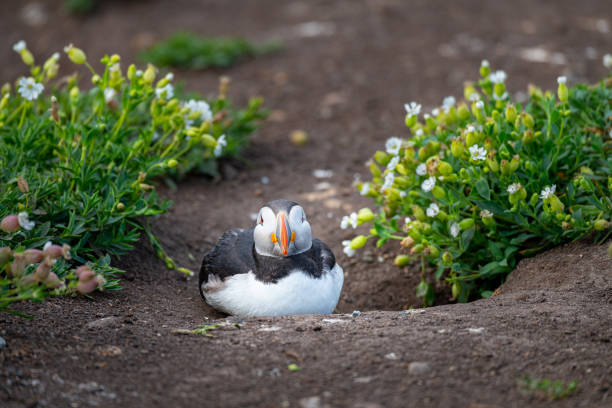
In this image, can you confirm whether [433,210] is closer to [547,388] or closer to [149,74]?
[547,388]

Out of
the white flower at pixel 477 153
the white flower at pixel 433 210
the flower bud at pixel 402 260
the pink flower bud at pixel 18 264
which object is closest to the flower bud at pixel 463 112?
the white flower at pixel 477 153

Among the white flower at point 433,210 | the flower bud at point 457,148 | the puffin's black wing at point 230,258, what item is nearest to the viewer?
the flower bud at point 457,148

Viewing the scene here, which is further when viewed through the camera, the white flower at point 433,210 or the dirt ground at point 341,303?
the white flower at point 433,210

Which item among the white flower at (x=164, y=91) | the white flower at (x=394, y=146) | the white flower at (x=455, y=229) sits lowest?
the white flower at (x=455, y=229)

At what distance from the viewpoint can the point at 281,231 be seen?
11.2 feet

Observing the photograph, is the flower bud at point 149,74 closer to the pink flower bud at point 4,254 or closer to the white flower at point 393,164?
the white flower at point 393,164

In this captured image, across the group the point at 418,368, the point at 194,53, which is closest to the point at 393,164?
the point at 418,368

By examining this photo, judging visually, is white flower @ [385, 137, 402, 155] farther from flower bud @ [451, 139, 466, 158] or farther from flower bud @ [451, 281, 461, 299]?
flower bud @ [451, 281, 461, 299]

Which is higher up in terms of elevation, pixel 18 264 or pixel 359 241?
pixel 18 264

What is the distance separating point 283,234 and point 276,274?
23 cm

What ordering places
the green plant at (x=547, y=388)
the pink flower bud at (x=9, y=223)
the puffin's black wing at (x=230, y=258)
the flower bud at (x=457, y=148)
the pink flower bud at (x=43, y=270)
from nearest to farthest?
the green plant at (x=547, y=388), the pink flower bud at (x=43, y=270), the pink flower bud at (x=9, y=223), the flower bud at (x=457, y=148), the puffin's black wing at (x=230, y=258)

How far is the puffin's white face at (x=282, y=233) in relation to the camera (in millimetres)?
3428

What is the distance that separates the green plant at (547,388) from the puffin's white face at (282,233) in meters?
1.39

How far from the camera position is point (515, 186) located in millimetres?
3484
